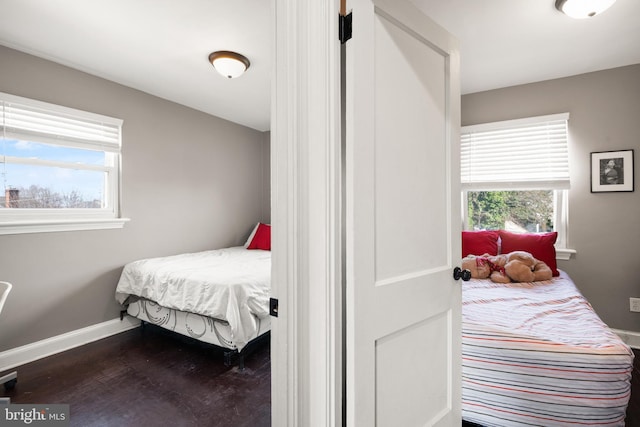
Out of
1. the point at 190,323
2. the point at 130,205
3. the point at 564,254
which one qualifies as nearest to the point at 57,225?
the point at 130,205

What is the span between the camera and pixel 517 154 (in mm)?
3158

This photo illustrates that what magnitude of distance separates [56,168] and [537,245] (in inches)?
171

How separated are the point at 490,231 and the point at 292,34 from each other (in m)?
2.89

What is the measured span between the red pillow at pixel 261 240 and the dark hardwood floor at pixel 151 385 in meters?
1.52

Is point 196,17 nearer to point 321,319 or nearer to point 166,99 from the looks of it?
point 166,99

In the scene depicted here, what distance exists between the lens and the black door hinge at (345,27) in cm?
98

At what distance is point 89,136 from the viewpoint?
9.44 ft

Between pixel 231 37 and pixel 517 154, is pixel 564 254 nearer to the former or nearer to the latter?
pixel 517 154

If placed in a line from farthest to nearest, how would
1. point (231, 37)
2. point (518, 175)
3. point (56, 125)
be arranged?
1. point (518, 175)
2. point (56, 125)
3. point (231, 37)

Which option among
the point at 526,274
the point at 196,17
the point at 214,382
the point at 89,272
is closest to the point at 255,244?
the point at 89,272

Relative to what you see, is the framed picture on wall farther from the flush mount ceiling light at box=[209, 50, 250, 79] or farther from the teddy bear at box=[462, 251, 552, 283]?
the flush mount ceiling light at box=[209, 50, 250, 79]

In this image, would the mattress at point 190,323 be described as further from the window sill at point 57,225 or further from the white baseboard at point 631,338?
the white baseboard at point 631,338

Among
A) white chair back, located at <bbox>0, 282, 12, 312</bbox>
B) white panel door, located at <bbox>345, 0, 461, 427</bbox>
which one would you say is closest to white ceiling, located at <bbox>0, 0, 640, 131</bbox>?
white panel door, located at <bbox>345, 0, 461, 427</bbox>

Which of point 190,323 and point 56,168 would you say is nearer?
point 190,323
